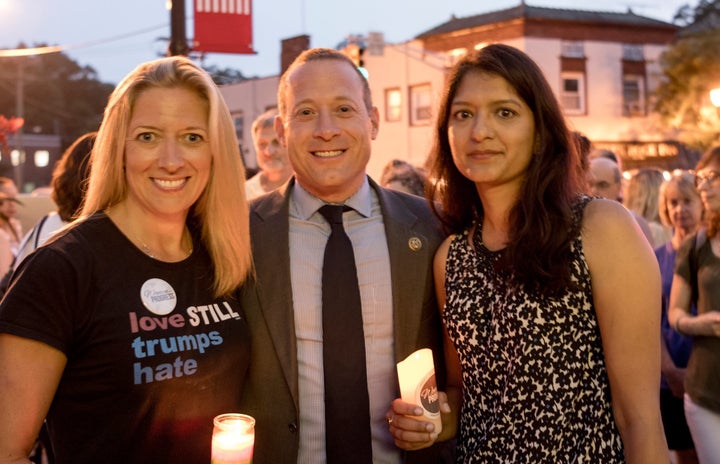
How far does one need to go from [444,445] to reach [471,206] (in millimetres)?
1125

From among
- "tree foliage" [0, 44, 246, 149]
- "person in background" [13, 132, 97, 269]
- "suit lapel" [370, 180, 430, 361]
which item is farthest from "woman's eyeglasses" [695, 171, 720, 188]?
"tree foliage" [0, 44, 246, 149]

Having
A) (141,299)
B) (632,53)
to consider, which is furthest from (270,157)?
(632,53)

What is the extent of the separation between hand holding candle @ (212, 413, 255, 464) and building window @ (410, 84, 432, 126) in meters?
27.0

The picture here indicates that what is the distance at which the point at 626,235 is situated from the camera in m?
2.60

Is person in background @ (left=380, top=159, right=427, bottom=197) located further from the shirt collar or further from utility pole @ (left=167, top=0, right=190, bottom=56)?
utility pole @ (left=167, top=0, right=190, bottom=56)

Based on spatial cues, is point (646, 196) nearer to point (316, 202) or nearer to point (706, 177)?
point (706, 177)

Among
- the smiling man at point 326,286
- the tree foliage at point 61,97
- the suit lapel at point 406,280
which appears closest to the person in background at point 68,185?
the smiling man at point 326,286

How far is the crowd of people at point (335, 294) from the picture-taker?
8.13 feet

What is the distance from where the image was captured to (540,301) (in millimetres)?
2645

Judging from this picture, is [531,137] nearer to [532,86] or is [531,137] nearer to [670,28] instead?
[532,86]

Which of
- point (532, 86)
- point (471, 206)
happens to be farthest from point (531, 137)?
point (471, 206)

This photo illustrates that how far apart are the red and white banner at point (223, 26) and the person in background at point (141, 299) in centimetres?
614

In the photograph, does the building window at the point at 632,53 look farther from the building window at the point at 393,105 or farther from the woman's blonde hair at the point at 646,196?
the woman's blonde hair at the point at 646,196

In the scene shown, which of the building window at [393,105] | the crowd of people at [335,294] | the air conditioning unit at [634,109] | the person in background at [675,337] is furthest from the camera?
the air conditioning unit at [634,109]
